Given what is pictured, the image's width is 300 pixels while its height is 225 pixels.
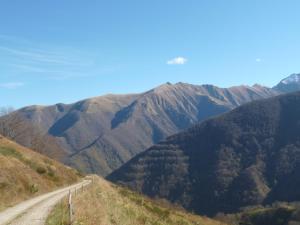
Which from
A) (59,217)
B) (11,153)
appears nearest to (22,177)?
(11,153)

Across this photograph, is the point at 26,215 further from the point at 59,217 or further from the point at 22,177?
the point at 22,177

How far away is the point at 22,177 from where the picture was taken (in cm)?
4388

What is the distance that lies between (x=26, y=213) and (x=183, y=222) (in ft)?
67.7

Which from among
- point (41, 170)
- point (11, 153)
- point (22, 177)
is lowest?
point (41, 170)

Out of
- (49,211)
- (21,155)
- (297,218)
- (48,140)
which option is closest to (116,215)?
(49,211)

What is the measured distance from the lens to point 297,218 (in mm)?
175375

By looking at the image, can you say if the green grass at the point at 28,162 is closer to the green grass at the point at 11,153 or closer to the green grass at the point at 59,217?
the green grass at the point at 11,153

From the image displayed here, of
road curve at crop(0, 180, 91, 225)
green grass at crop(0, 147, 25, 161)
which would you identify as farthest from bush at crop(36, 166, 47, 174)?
road curve at crop(0, 180, 91, 225)

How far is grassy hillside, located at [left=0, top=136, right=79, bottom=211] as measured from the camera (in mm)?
38781

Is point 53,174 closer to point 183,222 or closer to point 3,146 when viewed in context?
point 3,146

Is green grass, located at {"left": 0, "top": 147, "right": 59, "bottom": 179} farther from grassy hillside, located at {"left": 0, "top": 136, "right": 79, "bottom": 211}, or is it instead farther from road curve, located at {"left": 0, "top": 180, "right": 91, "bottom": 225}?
road curve, located at {"left": 0, "top": 180, "right": 91, "bottom": 225}

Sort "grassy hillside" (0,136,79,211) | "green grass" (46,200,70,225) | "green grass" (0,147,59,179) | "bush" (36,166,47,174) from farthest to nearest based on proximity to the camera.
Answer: "bush" (36,166,47,174) → "green grass" (0,147,59,179) → "grassy hillside" (0,136,79,211) → "green grass" (46,200,70,225)

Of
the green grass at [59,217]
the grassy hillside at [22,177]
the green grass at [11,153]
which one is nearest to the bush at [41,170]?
the grassy hillside at [22,177]

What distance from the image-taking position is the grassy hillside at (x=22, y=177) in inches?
1527
